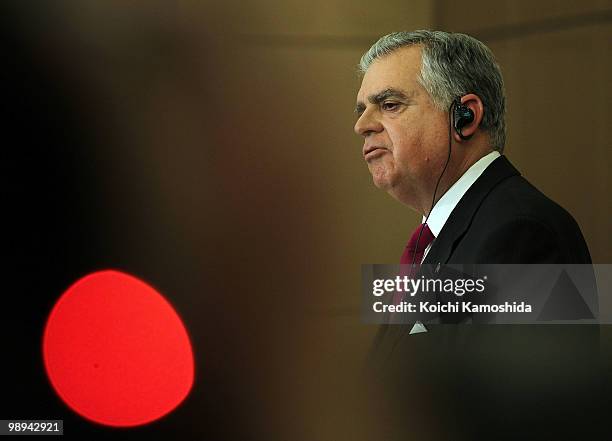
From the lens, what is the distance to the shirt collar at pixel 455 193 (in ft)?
4.92

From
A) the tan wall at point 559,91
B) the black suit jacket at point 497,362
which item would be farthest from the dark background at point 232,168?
the black suit jacket at point 497,362

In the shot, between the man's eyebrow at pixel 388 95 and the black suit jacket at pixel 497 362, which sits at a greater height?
the man's eyebrow at pixel 388 95

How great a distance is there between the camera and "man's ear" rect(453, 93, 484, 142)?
1.52 meters

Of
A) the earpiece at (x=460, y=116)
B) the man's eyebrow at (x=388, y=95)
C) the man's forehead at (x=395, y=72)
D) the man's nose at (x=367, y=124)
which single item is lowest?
the earpiece at (x=460, y=116)

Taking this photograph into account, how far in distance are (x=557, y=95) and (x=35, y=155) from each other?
1029 millimetres

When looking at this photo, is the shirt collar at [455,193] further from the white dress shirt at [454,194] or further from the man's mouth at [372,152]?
the man's mouth at [372,152]

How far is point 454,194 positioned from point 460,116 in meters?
0.15

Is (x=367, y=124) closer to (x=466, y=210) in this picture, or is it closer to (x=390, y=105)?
(x=390, y=105)

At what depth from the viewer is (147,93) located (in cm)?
162

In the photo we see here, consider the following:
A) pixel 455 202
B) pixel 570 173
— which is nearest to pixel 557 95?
pixel 570 173

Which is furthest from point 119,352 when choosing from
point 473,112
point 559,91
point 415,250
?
point 559,91

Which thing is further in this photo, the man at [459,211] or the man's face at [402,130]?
the man's face at [402,130]

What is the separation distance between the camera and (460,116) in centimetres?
152

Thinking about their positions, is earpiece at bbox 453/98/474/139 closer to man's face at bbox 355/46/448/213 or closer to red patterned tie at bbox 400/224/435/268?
man's face at bbox 355/46/448/213
